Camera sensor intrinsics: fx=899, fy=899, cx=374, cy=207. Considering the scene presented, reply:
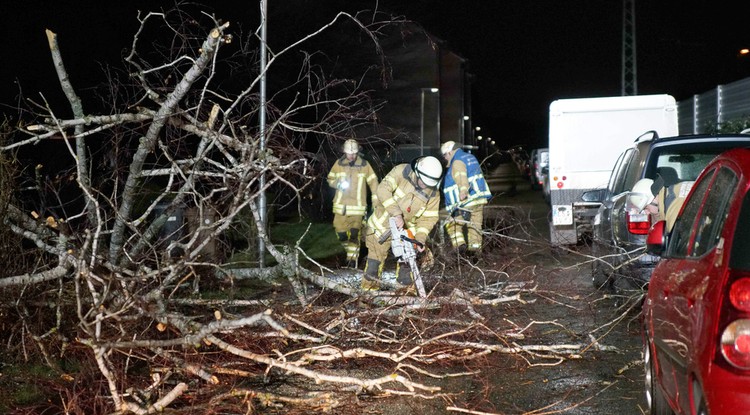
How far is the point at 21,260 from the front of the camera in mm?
7391

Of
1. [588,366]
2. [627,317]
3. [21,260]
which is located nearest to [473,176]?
[627,317]

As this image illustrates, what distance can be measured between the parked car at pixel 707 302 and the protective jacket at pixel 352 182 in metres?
7.14

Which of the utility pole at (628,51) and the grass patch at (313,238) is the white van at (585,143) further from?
the utility pole at (628,51)

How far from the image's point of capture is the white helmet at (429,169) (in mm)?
9219

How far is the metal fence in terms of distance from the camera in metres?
20.0

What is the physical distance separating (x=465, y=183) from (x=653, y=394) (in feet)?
21.2

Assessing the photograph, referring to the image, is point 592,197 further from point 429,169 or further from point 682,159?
point 429,169

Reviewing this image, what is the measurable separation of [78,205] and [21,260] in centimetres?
690

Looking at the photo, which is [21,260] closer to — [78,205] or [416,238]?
[416,238]

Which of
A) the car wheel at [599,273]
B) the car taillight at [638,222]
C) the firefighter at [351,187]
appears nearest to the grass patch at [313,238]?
the firefighter at [351,187]

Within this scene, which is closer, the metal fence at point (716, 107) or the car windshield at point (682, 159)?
the car windshield at point (682, 159)

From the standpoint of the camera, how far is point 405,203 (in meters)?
9.41

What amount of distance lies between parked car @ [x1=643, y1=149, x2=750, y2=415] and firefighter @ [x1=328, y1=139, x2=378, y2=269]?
7.12 meters

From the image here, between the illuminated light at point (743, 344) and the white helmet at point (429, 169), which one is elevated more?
the white helmet at point (429, 169)
